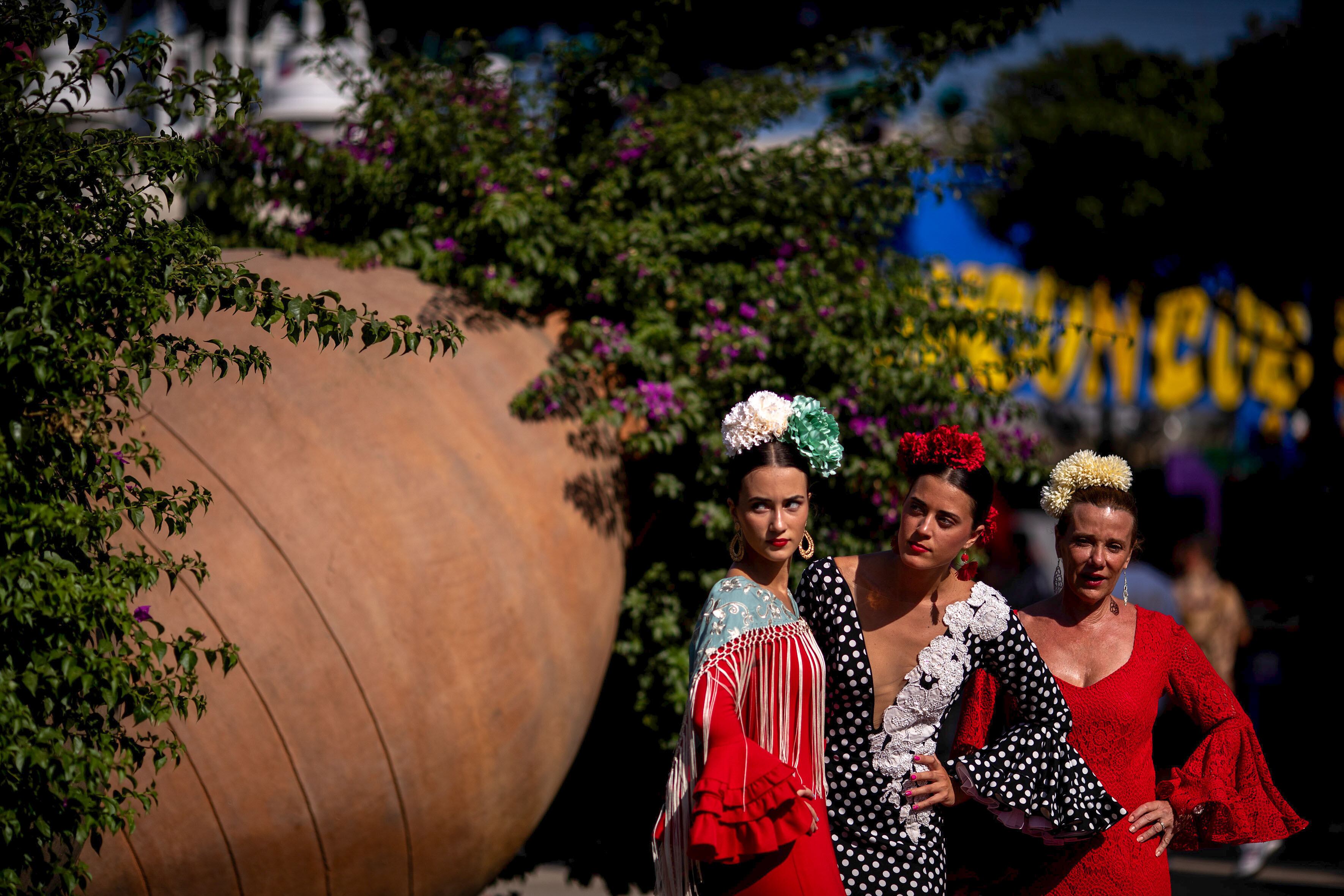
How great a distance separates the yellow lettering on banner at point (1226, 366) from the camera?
59.6ft

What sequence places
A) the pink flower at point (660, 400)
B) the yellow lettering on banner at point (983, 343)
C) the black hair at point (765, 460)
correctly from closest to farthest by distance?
1. the black hair at point (765, 460)
2. the pink flower at point (660, 400)
3. the yellow lettering on banner at point (983, 343)

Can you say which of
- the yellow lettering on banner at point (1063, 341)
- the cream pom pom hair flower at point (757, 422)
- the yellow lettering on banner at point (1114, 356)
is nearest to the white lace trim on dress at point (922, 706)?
the cream pom pom hair flower at point (757, 422)

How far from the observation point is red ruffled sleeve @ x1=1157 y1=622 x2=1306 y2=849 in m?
3.04

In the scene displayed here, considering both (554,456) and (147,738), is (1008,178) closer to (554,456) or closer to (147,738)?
(554,456)

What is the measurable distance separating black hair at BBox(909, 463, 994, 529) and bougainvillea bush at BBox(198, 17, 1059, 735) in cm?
127

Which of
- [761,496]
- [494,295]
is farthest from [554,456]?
[761,496]

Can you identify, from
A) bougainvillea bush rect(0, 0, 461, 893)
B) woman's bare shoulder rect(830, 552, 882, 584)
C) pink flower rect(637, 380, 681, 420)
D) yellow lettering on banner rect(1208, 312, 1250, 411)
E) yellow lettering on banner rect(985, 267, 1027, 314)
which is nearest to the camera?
Result: bougainvillea bush rect(0, 0, 461, 893)

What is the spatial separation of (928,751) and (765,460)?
859 mm

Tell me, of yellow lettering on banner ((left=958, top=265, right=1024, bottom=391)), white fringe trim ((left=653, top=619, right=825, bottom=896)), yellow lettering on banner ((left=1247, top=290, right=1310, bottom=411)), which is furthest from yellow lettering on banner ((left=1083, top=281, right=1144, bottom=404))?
white fringe trim ((left=653, top=619, right=825, bottom=896))

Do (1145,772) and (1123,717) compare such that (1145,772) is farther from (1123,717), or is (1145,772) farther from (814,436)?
(814,436)

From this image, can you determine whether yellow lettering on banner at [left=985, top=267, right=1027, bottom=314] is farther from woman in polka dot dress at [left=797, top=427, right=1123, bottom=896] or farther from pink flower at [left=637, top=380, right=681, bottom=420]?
woman in polka dot dress at [left=797, top=427, right=1123, bottom=896]

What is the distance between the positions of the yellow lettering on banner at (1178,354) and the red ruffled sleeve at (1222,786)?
16.0 meters

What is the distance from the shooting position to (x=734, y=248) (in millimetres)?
4598

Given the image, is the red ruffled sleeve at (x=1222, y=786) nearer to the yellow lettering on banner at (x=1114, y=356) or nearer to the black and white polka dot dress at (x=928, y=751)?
the black and white polka dot dress at (x=928, y=751)
